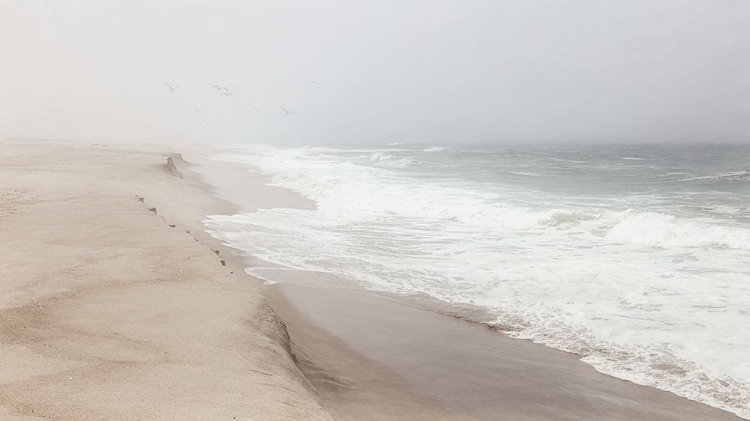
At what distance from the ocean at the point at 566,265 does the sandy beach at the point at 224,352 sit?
2.07ft

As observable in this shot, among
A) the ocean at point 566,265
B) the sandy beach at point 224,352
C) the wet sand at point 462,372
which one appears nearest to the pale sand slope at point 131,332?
the sandy beach at point 224,352

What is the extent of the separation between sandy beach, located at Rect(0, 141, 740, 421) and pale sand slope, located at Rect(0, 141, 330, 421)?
0.05ft

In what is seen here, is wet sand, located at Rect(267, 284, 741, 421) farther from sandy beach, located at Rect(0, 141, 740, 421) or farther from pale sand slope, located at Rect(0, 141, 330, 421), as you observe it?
pale sand slope, located at Rect(0, 141, 330, 421)

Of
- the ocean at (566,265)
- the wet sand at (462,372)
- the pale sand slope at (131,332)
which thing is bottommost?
the wet sand at (462,372)

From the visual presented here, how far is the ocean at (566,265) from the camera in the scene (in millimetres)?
5414

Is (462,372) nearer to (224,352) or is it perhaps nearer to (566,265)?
(224,352)

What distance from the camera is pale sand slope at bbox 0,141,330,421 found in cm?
284

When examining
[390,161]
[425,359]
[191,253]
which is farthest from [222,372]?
[390,161]

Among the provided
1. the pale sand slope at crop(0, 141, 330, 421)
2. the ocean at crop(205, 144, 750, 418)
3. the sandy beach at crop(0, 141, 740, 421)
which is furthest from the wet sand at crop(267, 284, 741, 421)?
the pale sand slope at crop(0, 141, 330, 421)

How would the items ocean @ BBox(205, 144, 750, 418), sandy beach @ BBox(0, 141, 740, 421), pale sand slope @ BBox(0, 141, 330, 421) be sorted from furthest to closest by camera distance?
ocean @ BBox(205, 144, 750, 418) < sandy beach @ BBox(0, 141, 740, 421) < pale sand slope @ BBox(0, 141, 330, 421)

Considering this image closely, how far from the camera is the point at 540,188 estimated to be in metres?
22.7

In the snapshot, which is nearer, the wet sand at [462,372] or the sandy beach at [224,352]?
the sandy beach at [224,352]

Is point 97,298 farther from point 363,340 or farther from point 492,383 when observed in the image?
point 492,383

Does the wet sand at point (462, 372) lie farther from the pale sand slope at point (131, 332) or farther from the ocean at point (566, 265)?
the pale sand slope at point (131, 332)
